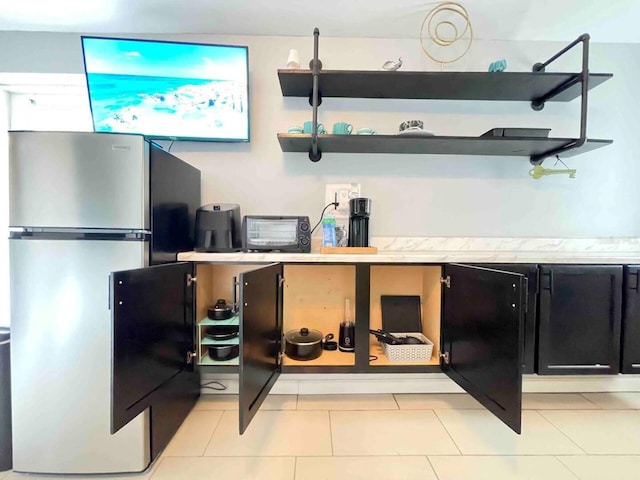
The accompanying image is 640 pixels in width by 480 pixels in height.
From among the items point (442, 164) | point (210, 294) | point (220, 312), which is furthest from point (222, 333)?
point (442, 164)

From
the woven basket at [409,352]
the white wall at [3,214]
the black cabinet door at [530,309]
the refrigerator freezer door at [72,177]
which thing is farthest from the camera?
the white wall at [3,214]

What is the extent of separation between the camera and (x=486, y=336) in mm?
1253

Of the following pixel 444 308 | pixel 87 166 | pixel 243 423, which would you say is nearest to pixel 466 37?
pixel 444 308

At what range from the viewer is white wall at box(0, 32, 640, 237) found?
75.8 inches

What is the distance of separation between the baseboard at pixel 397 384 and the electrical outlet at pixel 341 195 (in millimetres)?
1095

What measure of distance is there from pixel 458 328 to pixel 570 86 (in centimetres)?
164

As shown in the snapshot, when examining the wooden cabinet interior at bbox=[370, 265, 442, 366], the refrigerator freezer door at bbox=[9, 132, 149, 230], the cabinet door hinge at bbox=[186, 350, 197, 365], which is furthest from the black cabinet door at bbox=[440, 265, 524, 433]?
the refrigerator freezer door at bbox=[9, 132, 149, 230]

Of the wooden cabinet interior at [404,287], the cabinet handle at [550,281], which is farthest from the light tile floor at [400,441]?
the cabinet handle at [550,281]

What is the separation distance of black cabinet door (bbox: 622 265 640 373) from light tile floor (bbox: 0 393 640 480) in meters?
0.38

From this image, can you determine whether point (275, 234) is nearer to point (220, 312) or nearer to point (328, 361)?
point (220, 312)

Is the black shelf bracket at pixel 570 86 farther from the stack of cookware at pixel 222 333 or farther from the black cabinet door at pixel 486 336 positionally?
the stack of cookware at pixel 222 333

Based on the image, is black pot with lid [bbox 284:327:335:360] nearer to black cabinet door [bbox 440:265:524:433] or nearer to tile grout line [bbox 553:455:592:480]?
black cabinet door [bbox 440:265:524:433]

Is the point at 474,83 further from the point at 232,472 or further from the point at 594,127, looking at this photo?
the point at 232,472

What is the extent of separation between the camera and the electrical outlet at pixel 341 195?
6.33 ft
